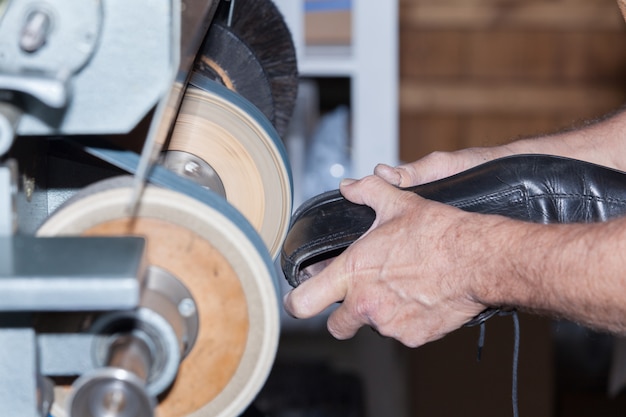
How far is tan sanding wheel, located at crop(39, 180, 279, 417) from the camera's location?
0.66 meters

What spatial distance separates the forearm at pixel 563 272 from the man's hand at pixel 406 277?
18 mm

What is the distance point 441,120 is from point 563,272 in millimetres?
2495

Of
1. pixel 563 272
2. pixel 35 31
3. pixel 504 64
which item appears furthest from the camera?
pixel 504 64

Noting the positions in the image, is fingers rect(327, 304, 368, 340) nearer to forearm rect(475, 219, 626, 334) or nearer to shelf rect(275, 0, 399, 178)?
forearm rect(475, 219, 626, 334)

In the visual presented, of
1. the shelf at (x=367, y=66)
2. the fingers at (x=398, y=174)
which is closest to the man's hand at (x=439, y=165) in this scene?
the fingers at (x=398, y=174)

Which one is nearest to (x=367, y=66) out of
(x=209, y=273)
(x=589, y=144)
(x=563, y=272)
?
(x=589, y=144)

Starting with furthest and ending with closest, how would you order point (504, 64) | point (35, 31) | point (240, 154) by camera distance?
point (504, 64), point (240, 154), point (35, 31)

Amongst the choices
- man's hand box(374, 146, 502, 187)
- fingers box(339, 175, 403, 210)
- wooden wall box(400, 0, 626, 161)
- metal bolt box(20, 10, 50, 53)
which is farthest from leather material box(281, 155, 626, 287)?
→ wooden wall box(400, 0, 626, 161)

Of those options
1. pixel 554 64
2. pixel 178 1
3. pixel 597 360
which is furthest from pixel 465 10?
pixel 178 1

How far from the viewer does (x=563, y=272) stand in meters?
0.77

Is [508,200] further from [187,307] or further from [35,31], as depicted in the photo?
[35,31]

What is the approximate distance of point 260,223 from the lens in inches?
39.4

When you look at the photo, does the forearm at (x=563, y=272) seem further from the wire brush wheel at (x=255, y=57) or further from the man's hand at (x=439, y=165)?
the wire brush wheel at (x=255, y=57)

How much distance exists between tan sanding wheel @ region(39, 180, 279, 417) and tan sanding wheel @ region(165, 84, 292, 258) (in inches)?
11.1
